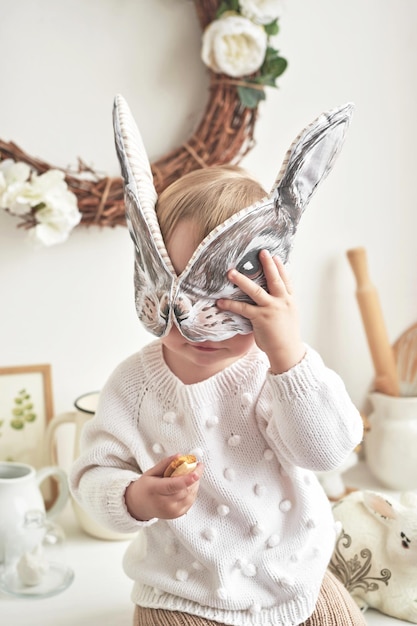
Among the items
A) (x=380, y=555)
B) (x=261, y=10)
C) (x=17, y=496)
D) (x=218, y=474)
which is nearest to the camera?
(x=218, y=474)

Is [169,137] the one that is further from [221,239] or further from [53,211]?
[221,239]

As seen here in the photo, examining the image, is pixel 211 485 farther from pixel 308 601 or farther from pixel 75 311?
pixel 75 311

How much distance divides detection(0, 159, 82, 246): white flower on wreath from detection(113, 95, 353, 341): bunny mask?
0.37 meters

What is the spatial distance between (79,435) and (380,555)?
1.49ft

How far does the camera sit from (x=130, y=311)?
1.21 metres

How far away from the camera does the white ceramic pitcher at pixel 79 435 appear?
1.09m

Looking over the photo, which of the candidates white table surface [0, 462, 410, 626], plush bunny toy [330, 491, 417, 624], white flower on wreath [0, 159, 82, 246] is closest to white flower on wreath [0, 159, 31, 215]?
white flower on wreath [0, 159, 82, 246]

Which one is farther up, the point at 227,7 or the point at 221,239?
the point at 227,7

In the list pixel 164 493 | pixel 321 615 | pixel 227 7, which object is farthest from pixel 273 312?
pixel 227 7

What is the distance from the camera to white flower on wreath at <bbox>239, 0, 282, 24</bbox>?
110 centimetres

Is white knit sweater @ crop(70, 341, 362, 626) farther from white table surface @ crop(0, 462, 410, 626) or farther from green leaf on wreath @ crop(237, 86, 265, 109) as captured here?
green leaf on wreath @ crop(237, 86, 265, 109)

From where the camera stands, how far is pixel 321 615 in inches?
30.2

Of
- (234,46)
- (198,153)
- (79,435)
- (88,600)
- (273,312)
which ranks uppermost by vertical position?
(234,46)

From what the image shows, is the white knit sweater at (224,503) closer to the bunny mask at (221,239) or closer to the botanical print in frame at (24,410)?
the bunny mask at (221,239)
